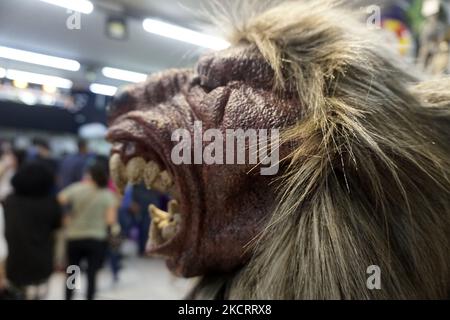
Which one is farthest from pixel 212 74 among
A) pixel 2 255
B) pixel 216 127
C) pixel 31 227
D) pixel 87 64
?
pixel 2 255

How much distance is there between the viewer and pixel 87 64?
0.88 meters

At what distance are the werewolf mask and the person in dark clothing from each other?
0.77 metres

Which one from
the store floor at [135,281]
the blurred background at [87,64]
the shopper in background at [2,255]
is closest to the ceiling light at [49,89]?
the blurred background at [87,64]

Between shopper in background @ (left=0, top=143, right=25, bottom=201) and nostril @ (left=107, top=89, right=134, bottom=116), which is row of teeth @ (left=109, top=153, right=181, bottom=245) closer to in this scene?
nostril @ (left=107, top=89, right=134, bottom=116)

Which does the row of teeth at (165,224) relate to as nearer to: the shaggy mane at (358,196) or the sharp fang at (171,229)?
the sharp fang at (171,229)

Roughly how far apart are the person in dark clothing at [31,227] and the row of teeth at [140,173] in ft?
2.47

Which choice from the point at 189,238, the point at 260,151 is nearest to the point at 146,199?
the point at 189,238

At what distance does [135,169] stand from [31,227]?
907 mm
